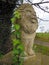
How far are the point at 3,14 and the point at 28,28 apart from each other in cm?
144

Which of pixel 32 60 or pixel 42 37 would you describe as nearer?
pixel 32 60

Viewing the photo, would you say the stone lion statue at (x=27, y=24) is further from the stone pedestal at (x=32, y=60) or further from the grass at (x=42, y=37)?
the grass at (x=42, y=37)

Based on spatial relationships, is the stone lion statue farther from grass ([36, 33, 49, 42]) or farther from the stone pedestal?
grass ([36, 33, 49, 42])

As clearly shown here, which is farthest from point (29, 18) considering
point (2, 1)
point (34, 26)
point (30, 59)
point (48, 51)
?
point (48, 51)

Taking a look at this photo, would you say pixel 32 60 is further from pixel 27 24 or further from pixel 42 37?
pixel 42 37

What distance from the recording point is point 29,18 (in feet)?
17.6

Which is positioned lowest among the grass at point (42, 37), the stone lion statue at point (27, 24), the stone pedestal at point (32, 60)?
the grass at point (42, 37)

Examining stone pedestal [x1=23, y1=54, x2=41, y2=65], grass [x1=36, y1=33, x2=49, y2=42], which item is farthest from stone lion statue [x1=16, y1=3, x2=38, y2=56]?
grass [x1=36, y1=33, x2=49, y2=42]

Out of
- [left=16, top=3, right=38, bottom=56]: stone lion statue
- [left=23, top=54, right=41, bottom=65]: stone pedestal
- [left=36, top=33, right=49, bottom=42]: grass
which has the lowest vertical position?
[left=36, top=33, right=49, bottom=42]: grass

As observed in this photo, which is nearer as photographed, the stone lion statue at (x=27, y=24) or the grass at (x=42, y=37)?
the stone lion statue at (x=27, y=24)

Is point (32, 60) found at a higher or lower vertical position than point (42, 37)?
higher

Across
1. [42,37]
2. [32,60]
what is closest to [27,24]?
[32,60]

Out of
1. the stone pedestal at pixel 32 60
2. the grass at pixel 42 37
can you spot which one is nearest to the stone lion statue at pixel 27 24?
the stone pedestal at pixel 32 60

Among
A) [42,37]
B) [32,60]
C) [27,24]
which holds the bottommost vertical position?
[42,37]
